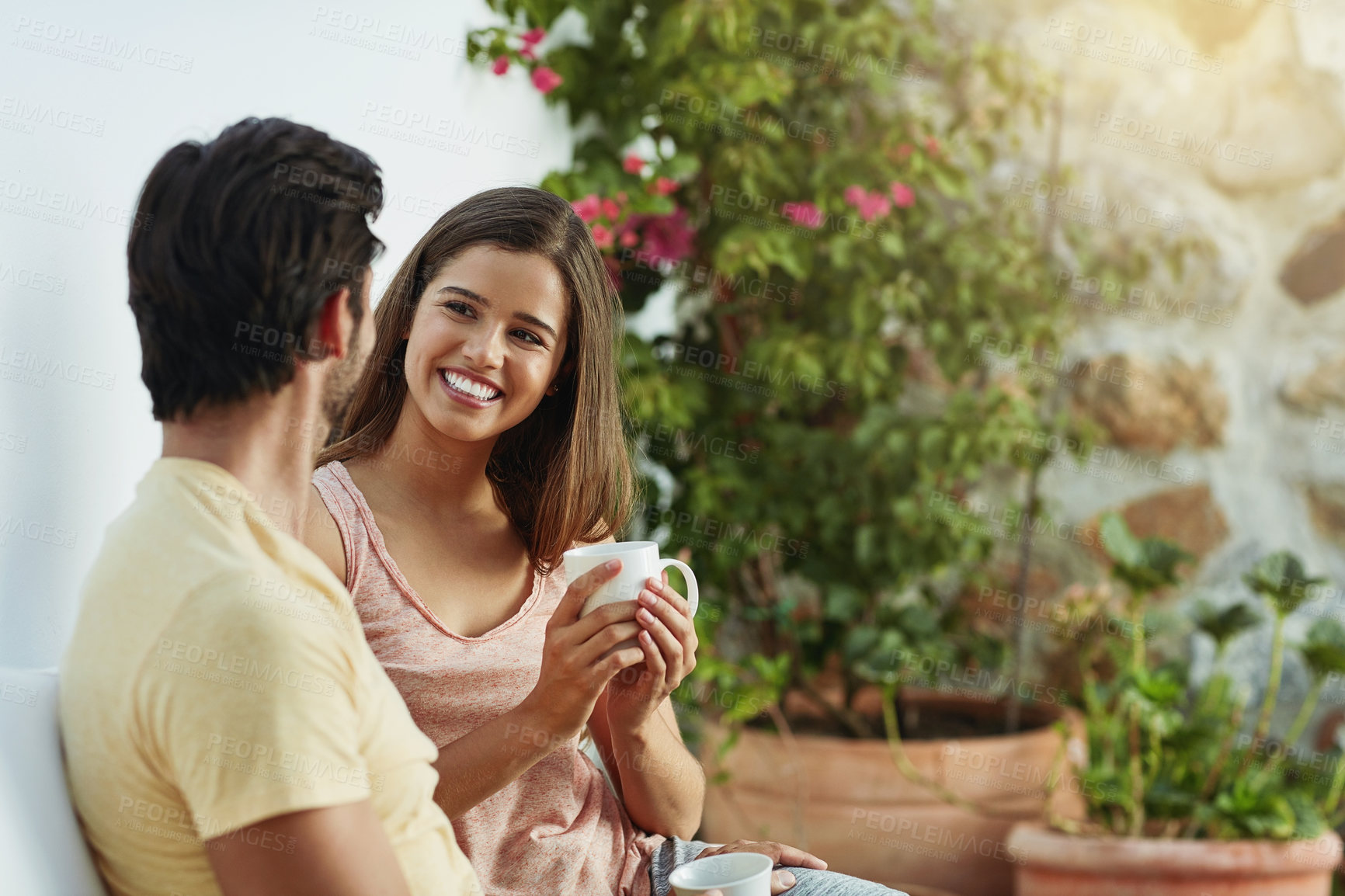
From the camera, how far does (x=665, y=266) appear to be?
7.72ft

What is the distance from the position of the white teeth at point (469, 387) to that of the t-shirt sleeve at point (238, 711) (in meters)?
0.46

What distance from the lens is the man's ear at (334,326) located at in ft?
2.35

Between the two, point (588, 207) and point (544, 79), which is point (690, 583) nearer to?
point (588, 207)

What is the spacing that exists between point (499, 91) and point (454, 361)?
0.99 meters

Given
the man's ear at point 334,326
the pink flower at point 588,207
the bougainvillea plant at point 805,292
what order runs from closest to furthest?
the man's ear at point 334,326 < the pink flower at point 588,207 < the bougainvillea plant at point 805,292

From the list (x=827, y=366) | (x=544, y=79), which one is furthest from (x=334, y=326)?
(x=827, y=366)

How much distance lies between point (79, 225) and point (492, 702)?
57cm

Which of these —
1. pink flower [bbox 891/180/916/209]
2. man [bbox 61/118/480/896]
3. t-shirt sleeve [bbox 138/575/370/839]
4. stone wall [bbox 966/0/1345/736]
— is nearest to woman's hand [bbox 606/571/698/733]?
man [bbox 61/118/480/896]

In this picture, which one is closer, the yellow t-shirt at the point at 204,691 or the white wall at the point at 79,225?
the yellow t-shirt at the point at 204,691

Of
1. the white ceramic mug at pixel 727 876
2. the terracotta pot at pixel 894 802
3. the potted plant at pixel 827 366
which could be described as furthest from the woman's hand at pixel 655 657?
the terracotta pot at pixel 894 802

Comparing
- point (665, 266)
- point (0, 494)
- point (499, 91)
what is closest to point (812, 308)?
point (665, 266)

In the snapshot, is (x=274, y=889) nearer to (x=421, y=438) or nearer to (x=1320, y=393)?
(x=421, y=438)

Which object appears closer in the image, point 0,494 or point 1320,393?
point 0,494

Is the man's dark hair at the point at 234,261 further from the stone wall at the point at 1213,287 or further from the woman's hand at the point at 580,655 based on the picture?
the stone wall at the point at 1213,287
